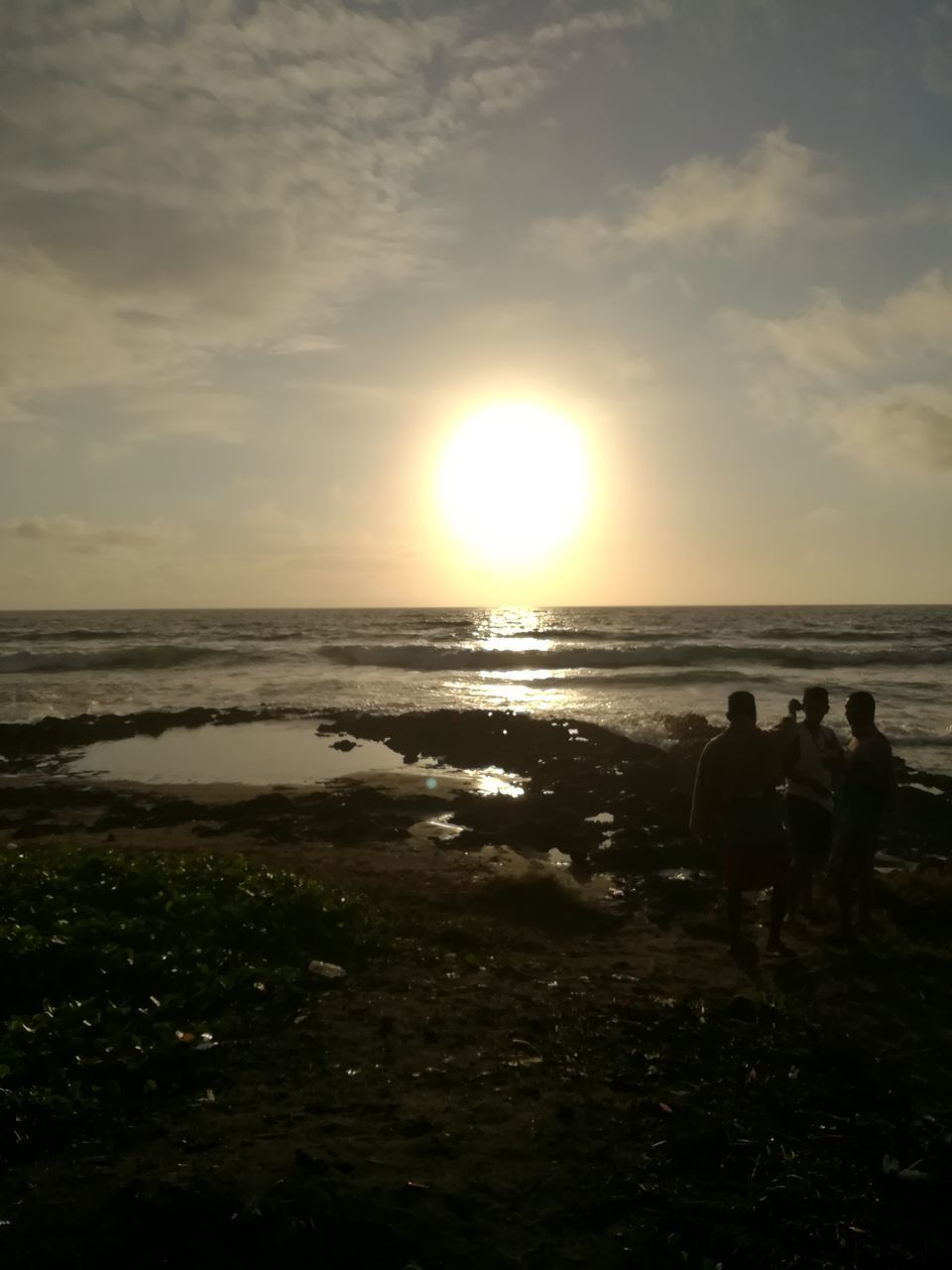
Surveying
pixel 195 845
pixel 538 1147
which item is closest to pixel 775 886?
pixel 538 1147

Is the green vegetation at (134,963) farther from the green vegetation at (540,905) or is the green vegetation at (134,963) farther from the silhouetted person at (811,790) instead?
the silhouetted person at (811,790)

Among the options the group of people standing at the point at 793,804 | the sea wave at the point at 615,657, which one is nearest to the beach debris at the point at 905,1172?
the group of people standing at the point at 793,804

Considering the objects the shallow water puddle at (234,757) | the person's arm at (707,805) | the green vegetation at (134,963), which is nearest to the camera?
the green vegetation at (134,963)

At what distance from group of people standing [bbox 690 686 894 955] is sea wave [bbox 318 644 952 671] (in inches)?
1517

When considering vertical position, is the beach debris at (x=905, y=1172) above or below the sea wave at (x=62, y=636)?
below

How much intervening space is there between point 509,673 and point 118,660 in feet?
71.9

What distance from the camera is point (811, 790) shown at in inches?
358

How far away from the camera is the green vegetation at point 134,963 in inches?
202

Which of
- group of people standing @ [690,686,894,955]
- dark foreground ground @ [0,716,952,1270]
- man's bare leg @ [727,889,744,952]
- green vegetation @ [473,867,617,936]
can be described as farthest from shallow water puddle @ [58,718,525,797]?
dark foreground ground @ [0,716,952,1270]

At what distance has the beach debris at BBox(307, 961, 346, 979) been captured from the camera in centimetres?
706

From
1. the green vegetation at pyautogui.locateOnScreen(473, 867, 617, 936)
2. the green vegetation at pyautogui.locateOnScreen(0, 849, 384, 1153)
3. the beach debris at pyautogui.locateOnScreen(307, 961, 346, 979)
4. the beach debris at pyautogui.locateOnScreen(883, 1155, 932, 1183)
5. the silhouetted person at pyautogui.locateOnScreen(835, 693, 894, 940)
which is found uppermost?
the silhouetted person at pyautogui.locateOnScreen(835, 693, 894, 940)

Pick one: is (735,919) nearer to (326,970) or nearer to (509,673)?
(326,970)

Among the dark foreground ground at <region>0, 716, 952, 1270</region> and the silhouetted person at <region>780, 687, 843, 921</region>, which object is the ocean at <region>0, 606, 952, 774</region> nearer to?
the silhouetted person at <region>780, 687, 843, 921</region>

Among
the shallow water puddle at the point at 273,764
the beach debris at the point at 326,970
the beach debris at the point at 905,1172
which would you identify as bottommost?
the shallow water puddle at the point at 273,764
